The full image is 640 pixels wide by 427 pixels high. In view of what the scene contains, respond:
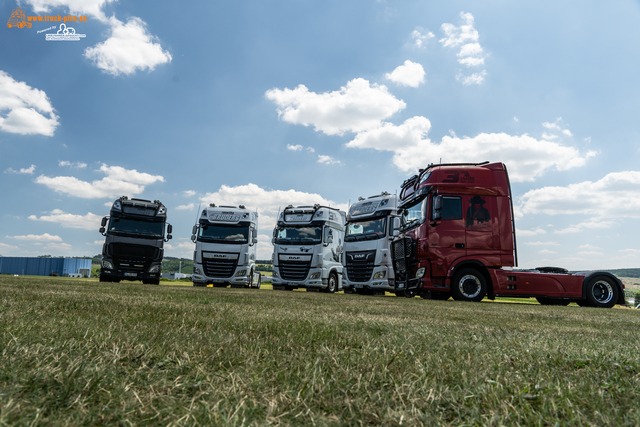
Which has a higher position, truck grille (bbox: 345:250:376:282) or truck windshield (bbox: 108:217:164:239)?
truck windshield (bbox: 108:217:164:239)

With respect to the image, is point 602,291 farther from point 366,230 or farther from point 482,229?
point 366,230

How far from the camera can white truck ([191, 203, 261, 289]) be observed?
715 inches

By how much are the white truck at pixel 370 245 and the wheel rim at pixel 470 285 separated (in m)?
3.95

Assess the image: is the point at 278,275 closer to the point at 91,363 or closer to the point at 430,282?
the point at 430,282

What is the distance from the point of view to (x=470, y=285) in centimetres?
1052

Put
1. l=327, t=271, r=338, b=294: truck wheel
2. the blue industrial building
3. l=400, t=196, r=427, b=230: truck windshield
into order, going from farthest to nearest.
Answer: the blue industrial building, l=327, t=271, r=338, b=294: truck wheel, l=400, t=196, r=427, b=230: truck windshield

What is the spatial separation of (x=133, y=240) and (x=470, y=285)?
1362cm


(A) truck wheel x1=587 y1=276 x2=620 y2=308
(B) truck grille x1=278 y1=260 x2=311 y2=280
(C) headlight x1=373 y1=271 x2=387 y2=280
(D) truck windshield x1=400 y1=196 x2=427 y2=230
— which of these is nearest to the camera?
(D) truck windshield x1=400 y1=196 x2=427 y2=230

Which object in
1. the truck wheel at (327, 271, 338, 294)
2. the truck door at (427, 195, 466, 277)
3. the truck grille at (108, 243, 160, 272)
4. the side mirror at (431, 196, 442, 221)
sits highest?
the side mirror at (431, 196, 442, 221)

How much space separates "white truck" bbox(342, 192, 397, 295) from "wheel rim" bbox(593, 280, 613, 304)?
249 inches

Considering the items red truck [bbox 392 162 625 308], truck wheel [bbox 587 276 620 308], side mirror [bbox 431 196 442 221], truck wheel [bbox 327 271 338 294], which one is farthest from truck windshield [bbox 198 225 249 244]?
truck wheel [bbox 587 276 620 308]

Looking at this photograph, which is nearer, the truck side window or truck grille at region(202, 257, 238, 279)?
the truck side window

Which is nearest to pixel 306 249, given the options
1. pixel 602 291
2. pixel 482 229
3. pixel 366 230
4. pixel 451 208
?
pixel 366 230

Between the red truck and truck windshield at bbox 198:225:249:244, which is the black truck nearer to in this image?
truck windshield at bbox 198:225:249:244
